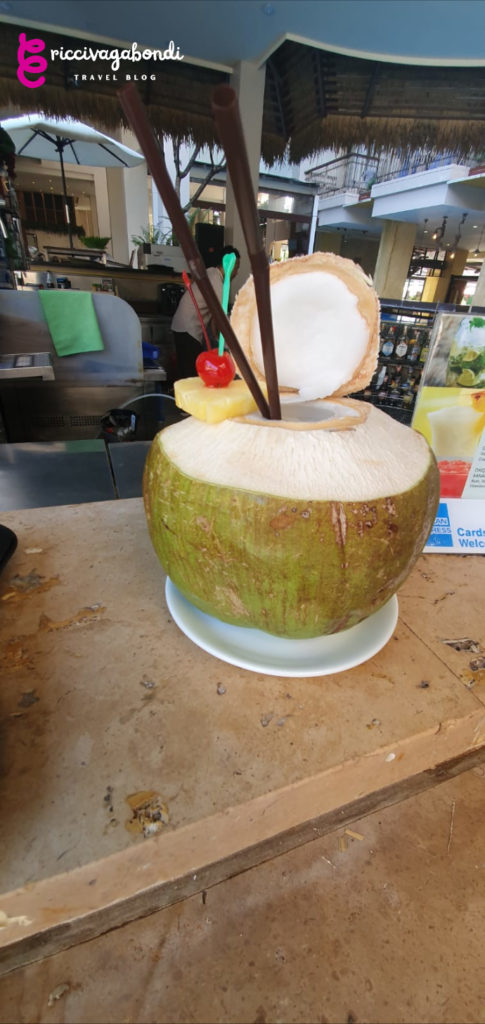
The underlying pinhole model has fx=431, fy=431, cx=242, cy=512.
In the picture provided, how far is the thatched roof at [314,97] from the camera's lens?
2.94 m

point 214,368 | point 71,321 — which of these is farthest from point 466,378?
point 71,321

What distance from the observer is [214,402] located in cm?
51

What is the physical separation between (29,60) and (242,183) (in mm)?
4120

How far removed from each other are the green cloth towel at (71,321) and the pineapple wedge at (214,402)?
1637 millimetres

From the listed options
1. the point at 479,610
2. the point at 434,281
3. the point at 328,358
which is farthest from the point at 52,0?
the point at 434,281

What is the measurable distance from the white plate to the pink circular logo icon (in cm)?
406

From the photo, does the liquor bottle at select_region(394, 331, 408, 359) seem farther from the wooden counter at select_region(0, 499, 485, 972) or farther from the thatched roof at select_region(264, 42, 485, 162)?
the wooden counter at select_region(0, 499, 485, 972)

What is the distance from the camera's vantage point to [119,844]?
0.38 metres

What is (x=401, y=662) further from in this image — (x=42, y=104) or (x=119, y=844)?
(x=42, y=104)

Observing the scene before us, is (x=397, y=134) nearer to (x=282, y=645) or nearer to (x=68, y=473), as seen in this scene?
(x=68, y=473)

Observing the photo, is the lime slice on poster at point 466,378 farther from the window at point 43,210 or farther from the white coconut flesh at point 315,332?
the window at point 43,210

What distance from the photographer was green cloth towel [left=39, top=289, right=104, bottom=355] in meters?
1.86

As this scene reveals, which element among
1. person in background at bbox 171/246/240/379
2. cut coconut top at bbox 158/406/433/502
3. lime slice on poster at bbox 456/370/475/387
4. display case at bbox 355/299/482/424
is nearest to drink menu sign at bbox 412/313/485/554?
lime slice on poster at bbox 456/370/475/387

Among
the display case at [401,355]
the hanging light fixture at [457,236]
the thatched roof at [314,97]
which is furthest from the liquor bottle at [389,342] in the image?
the hanging light fixture at [457,236]
